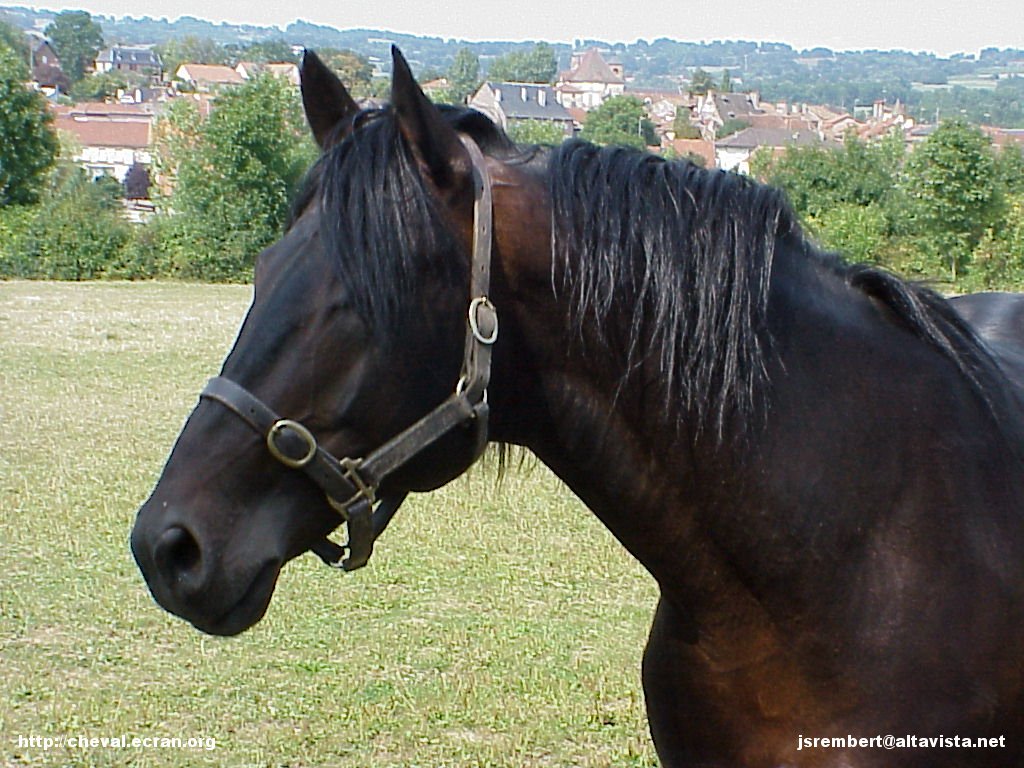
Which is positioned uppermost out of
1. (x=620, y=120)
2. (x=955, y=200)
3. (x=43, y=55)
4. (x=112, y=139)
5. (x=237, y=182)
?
(x=955, y=200)

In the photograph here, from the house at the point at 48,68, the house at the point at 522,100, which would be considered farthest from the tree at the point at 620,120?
the house at the point at 48,68

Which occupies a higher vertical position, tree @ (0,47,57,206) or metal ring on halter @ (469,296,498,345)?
metal ring on halter @ (469,296,498,345)

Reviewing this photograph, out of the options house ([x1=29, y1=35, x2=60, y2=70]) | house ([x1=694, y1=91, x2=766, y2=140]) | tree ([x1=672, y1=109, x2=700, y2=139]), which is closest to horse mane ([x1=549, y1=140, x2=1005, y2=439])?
tree ([x1=672, y1=109, x2=700, y2=139])

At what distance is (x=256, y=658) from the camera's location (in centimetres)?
478

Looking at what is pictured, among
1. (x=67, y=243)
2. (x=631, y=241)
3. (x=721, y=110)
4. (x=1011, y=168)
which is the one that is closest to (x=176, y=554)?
(x=631, y=241)

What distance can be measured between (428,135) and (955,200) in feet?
84.0

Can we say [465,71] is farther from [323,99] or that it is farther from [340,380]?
[340,380]

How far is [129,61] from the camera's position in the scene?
5595 inches

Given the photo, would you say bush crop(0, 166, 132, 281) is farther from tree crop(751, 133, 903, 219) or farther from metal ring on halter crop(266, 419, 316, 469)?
metal ring on halter crop(266, 419, 316, 469)

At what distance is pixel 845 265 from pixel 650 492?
1.83 ft

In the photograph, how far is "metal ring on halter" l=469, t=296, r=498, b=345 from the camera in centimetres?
158

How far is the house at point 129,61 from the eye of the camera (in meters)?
139

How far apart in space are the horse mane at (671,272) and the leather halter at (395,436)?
0.46 ft

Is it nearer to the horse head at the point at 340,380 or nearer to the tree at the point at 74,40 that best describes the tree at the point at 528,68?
the tree at the point at 74,40
